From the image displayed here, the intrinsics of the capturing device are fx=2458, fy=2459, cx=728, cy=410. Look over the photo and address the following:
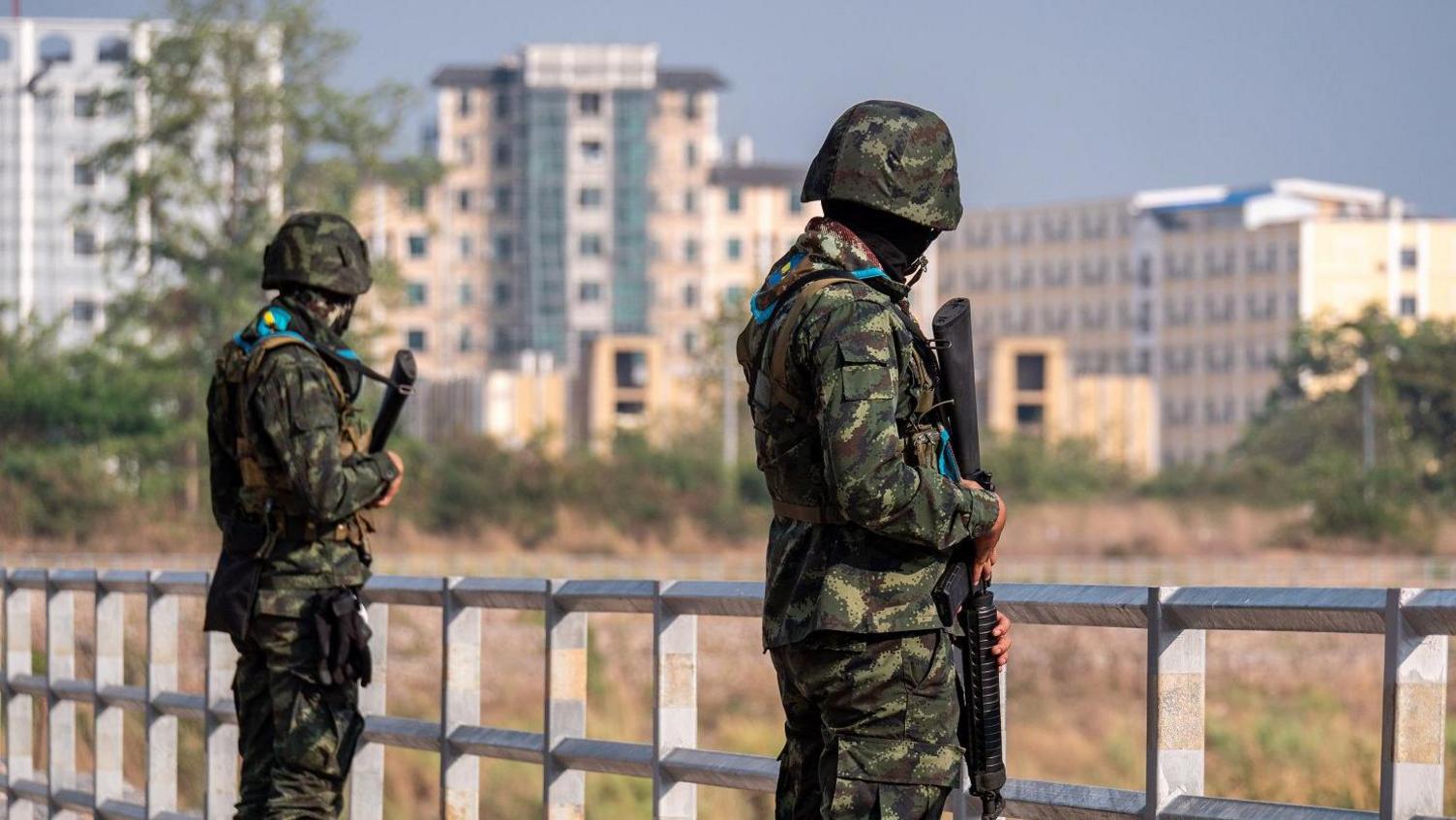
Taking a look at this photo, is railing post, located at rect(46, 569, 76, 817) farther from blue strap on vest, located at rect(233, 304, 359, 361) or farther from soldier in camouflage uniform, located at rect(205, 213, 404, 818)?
blue strap on vest, located at rect(233, 304, 359, 361)

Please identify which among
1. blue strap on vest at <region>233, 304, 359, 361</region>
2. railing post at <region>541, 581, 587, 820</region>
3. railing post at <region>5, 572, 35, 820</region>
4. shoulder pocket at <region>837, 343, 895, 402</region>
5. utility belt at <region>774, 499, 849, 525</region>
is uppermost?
blue strap on vest at <region>233, 304, 359, 361</region>

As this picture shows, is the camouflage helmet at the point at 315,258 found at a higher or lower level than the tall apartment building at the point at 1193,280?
lower

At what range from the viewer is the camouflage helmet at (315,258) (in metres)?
7.21

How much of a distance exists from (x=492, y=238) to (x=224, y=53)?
7717 cm

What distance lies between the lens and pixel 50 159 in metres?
110

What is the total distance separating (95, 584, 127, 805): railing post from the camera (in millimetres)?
9375

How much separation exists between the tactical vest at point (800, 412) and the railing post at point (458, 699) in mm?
2700

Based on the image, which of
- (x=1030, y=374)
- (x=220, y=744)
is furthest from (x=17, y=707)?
(x=1030, y=374)

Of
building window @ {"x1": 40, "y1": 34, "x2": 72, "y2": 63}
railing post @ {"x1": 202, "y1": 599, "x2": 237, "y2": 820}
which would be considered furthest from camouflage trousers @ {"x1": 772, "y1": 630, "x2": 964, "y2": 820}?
building window @ {"x1": 40, "y1": 34, "x2": 72, "y2": 63}

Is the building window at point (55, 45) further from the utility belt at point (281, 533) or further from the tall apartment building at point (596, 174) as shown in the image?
the utility belt at point (281, 533)

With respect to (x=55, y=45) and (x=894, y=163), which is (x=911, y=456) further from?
(x=55, y=45)

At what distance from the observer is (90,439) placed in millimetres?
56844

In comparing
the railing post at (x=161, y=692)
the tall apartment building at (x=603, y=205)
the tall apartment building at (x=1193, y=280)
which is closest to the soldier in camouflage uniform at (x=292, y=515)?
the railing post at (x=161, y=692)

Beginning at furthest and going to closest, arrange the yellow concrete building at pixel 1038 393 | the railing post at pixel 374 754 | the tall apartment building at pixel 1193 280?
the tall apartment building at pixel 1193 280
the yellow concrete building at pixel 1038 393
the railing post at pixel 374 754
